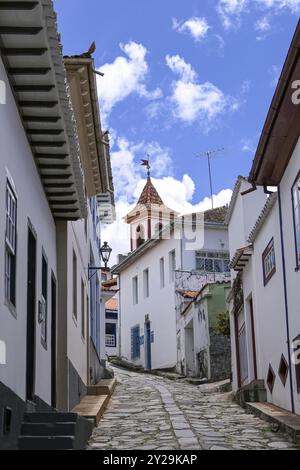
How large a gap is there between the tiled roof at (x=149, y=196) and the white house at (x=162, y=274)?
34.4ft

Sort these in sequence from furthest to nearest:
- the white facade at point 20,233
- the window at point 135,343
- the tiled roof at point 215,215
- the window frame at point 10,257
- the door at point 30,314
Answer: the window at point 135,343
the tiled roof at point 215,215
the door at point 30,314
the window frame at point 10,257
the white facade at point 20,233

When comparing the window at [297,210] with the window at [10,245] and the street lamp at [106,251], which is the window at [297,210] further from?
the street lamp at [106,251]

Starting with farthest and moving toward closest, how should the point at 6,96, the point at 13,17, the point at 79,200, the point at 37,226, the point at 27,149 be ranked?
the point at 79,200
the point at 37,226
the point at 27,149
the point at 6,96
the point at 13,17

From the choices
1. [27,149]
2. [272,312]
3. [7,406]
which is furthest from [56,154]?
[272,312]

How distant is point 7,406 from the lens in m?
7.29

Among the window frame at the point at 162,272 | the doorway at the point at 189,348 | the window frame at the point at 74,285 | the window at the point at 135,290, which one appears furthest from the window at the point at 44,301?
the window at the point at 135,290

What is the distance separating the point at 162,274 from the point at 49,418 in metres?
25.3

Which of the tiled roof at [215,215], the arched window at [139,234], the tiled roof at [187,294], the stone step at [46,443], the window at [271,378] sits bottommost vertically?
the stone step at [46,443]

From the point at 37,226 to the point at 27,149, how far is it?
4.09 ft

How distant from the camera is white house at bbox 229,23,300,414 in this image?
11266mm

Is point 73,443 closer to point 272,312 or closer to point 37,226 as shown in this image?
point 37,226

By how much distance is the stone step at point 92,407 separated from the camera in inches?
472

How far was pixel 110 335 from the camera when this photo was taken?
4600 cm

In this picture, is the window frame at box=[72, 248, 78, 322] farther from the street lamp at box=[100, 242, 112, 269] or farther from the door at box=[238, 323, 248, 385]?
the door at box=[238, 323, 248, 385]
